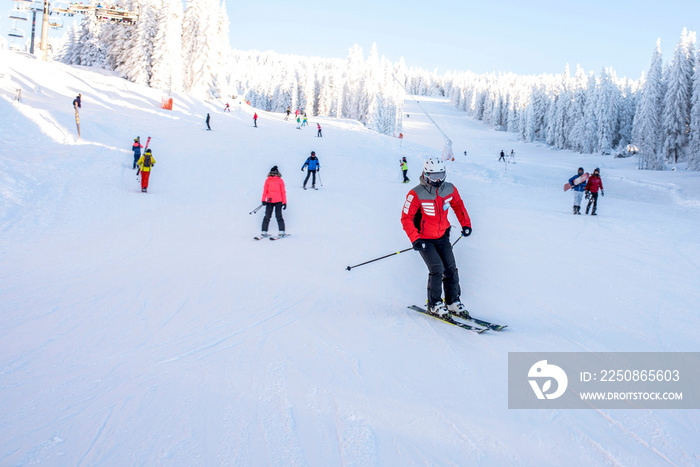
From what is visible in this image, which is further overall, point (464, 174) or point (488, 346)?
point (464, 174)

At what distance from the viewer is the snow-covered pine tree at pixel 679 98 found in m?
50.8

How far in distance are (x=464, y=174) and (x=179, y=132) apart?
20297mm

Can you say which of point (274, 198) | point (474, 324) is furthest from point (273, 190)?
point (474, 324)

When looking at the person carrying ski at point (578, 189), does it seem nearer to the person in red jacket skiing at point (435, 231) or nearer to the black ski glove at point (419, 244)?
the person in red jacket skiing at point (435, 231)

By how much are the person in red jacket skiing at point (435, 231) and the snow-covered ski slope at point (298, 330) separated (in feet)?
1.26

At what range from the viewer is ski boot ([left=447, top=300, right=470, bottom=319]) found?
5.09m

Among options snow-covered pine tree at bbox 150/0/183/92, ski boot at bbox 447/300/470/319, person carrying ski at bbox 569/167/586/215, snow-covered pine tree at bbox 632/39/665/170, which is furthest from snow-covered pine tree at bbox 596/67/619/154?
ski boot at bbox 447/300/470/319

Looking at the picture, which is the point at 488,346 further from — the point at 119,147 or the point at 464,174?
the point at 464,174

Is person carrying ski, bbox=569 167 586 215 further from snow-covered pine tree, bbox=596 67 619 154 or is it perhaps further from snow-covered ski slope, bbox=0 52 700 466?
snow-covered pine tree, bbox=596 67 619 154

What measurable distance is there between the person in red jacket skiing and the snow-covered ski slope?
384 millimetres

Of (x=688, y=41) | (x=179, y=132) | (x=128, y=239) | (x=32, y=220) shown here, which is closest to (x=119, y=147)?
(x=179, y=132)

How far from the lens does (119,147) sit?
70.4ft

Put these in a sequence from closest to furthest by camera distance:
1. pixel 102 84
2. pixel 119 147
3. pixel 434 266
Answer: pixel 434 266
pixel 119 147
pixel 102 84

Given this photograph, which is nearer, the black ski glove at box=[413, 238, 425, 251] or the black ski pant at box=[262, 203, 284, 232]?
the black ski glove at box=[413, 238, 425, 251]
